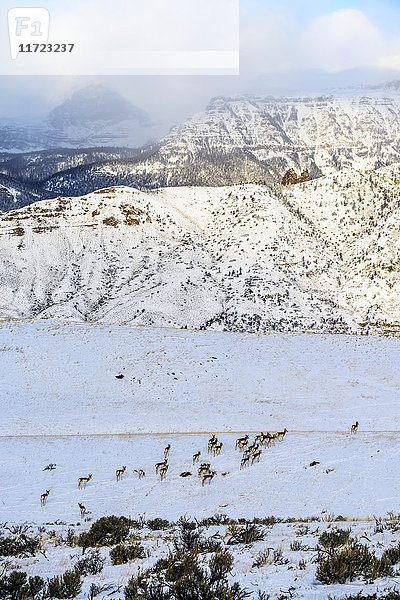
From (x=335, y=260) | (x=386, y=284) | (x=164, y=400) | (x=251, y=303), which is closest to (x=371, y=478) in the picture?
(x=164, y=400)

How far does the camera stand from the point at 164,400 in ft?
75.5

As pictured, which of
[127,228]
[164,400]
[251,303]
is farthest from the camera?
[127,228]

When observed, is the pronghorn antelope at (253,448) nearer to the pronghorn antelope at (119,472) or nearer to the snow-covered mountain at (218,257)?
the pronghorn antelope at (119,472)

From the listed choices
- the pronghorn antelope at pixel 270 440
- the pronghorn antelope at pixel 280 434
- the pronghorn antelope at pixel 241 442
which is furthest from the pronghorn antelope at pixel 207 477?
the pronghorn antelope at pixel 280 434

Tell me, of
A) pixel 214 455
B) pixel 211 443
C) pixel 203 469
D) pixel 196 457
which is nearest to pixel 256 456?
pixel 214 455

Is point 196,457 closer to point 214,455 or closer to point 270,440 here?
point 214,455

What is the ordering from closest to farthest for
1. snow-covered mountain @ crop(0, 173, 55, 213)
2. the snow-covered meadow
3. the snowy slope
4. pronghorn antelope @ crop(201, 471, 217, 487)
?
the snow-covered meadow < the snowy slope < pronghorn antelope @ crop(201, 471, 217, 487) < snow-covered mountain @ crop(0, 173, 55, 213)

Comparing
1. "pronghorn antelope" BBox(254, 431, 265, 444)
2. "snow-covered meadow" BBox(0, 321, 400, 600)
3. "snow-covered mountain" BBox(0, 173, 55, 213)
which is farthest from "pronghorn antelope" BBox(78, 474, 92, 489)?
"snow-covered mountain" BBox(0, 173, 55, 213)

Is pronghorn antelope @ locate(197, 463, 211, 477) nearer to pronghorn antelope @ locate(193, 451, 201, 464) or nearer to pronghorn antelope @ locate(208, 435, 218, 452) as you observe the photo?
pronghorn antelope @ locate(193, 451, 201, 464)

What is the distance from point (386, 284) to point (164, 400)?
4979 cm

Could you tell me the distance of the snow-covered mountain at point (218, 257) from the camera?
57.8 metres

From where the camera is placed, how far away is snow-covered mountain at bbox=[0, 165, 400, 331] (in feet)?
189

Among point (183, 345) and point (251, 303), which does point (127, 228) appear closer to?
point (251, 303)

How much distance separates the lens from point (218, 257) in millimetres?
75312
